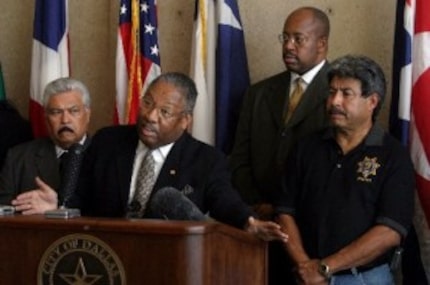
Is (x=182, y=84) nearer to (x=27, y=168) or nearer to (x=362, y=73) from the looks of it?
(x=362, y=73)

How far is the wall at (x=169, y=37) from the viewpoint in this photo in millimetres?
4578

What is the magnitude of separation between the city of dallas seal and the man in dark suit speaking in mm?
710

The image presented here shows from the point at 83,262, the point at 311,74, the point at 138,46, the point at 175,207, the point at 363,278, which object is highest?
the point at 138,46

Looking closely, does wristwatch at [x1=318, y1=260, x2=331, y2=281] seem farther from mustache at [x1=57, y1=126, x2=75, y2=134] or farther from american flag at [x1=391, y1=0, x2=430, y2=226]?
mustache at [x1=57, y1=126, x2=75, y2=134]

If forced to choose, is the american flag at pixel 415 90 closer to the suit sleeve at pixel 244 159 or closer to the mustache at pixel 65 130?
the suit sleeve at pixel 244 159

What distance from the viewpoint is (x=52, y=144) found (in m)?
4.36

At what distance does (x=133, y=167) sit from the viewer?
3.31 metres

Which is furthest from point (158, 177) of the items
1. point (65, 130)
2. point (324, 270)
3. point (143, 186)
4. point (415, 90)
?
point (415, 90)

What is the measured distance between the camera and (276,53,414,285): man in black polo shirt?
3418 millimetres

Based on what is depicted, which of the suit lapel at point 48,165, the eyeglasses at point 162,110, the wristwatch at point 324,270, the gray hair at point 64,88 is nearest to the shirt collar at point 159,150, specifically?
the eyeglasses at point 162,110

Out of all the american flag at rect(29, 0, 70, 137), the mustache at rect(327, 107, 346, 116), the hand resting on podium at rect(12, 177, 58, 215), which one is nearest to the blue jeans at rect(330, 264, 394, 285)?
the mustache at rect(327, 107, 346, 116)

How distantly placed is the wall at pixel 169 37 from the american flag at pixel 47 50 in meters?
0.27

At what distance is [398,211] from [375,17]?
1.45m

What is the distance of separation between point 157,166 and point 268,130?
1.02 m
